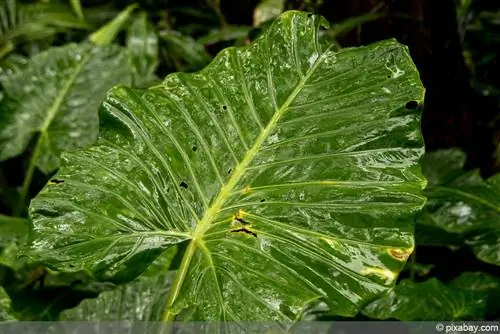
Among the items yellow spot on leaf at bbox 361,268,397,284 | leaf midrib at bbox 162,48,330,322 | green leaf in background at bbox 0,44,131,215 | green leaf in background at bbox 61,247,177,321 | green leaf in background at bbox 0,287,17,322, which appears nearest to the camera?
yellow spot on leaf at bbox 361,268,397,284

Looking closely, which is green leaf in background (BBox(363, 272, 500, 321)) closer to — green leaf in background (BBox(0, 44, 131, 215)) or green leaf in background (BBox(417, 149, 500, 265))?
green leaf in background (BBox(417, 149, 500, 265))

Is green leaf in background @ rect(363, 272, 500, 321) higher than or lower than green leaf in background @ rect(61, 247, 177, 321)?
lower

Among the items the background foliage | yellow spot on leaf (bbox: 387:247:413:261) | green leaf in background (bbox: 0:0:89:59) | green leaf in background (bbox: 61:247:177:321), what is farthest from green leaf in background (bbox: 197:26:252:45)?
yellow spot on leaf (bbox: 387:247:413:261)

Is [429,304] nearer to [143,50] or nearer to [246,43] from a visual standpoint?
[246,43]

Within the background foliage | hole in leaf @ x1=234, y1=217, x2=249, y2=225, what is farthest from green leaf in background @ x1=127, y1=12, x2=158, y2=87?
hole in leaf @ x1=234, y1=217, x2=249, y2=225

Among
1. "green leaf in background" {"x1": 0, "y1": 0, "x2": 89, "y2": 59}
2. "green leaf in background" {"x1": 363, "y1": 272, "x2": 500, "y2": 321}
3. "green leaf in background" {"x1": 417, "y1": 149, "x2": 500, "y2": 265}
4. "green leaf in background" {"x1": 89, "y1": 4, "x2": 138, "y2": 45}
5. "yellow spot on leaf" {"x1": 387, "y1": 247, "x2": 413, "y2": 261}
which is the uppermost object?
"green leaf in background" {"x1": 0, "y1": 0, "x2": 89, "y2": 59}

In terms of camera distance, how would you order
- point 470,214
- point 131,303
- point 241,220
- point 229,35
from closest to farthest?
point 241,220
point 131,303
point 470,214
point 229,35

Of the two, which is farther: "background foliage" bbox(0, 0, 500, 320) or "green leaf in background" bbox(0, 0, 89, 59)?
"green leaf in background" bbox(0, 0, 89, 59)

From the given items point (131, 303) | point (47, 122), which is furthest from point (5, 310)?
point (47, 122)

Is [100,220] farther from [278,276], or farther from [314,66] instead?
[314,66]

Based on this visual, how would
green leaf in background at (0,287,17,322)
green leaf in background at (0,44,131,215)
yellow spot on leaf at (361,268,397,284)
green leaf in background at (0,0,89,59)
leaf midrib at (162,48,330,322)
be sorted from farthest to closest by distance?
green leaf in background at (0,0,89,59) < green leaf in background at (0,44,131,215) < green leaf in background at (0,287,17,322) < leaf midrib at (162,48,330,322) < yellow spot on leaf at (361,268,397,284)
